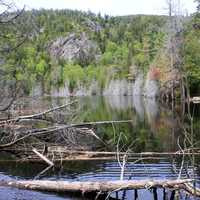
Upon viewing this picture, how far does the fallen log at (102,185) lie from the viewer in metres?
11.8

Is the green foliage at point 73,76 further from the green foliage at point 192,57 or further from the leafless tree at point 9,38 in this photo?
the leafless tree at point 9,38

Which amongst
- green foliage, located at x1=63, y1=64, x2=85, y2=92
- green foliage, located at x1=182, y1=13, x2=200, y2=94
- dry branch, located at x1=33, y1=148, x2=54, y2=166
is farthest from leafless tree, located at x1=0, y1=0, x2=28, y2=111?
green foliage, located at x1=63, y1=64, x2=85, y2=92

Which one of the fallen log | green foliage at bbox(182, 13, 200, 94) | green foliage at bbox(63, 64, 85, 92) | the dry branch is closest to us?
the fallen log

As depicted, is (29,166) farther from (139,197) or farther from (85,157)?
(139,197)

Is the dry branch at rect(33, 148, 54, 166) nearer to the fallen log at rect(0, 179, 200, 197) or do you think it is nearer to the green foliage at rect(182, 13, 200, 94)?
the fallen log at rect(0, 179, 200, 197)

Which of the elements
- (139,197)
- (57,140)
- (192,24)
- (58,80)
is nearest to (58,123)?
(57,140)

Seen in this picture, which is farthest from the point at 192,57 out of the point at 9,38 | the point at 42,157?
the point at 9,38

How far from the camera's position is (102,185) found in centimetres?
1252

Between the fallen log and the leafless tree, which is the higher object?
the leafless tree

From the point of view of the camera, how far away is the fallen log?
11781 mm

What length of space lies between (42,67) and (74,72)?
12367 mm

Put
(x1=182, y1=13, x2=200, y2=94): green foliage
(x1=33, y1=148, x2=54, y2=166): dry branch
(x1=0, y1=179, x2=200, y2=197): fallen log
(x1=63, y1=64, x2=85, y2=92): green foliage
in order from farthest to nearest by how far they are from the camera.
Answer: (x1=63, y1=64, x2=85, y2=92): green foliage, (x1=182, y1=13, x2=200, y2=94): green foliage, (x1=33, y1=148, x2=54, y2=166): dry branch, (x1=0, y1=179, x2=200, y2=197): fallen log

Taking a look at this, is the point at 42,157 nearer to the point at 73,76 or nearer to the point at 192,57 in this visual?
the point at 192,57

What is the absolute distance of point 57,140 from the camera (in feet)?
60.6
